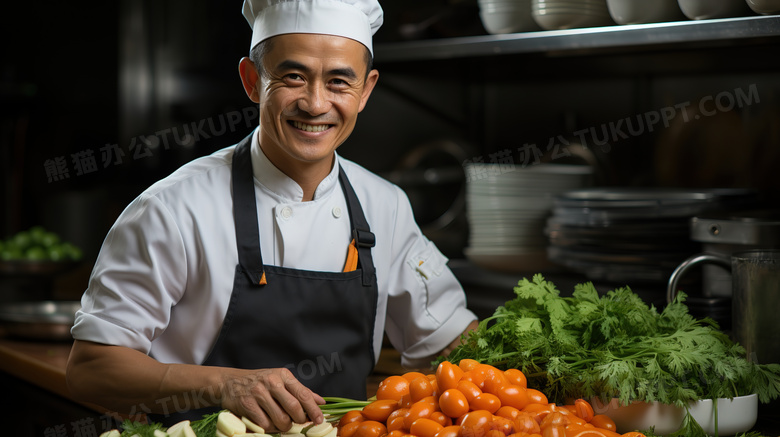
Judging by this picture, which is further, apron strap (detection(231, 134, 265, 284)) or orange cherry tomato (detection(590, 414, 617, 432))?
apron strap (detection(231, 134, 265, 284))

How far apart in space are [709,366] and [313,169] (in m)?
0.86

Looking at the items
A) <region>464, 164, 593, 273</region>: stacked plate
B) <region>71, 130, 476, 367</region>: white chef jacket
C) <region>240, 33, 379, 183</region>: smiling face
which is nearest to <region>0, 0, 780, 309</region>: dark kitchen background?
<region>464, 164, 593, 273</region>: stacked plate

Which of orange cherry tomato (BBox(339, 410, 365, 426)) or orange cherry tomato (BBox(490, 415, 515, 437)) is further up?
orange cherry tomato (BBox(490, 415, 515, 437))

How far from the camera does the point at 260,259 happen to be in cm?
164

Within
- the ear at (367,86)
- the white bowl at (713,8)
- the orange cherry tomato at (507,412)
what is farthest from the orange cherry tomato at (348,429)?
the white bowl at (713,8)

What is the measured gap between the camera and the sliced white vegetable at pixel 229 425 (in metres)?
1.23

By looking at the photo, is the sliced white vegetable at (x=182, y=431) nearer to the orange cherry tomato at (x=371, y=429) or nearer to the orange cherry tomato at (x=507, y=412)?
the orange cherry tomato at (x=371, y=429)

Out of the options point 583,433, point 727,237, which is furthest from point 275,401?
point 727,237

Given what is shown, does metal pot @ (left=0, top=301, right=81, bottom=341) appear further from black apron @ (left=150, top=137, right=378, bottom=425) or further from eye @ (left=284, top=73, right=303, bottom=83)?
eye @ (left=284, top=73, right=303, bottom=83)

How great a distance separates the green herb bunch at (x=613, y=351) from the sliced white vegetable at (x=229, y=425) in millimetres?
454

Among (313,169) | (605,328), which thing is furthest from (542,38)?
(605,328)

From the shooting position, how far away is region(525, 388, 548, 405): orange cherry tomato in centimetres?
130

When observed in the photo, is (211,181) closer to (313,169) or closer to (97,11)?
(313,169)

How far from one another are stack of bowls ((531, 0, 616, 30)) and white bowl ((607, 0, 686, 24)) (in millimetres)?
98
